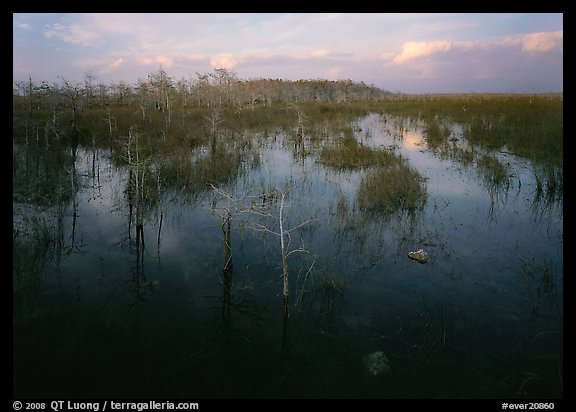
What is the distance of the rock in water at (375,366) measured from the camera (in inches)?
202

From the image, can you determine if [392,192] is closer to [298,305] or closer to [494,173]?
[494,173]

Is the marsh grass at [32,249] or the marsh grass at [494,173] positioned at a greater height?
the marsh grass at [494,173]

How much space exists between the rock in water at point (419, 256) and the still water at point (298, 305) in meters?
0.15

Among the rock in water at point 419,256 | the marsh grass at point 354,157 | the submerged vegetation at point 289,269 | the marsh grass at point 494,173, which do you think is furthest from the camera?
the marsh grass at point 354,157

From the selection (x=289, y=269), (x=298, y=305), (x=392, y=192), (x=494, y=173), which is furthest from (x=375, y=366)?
(x=494, y=173)

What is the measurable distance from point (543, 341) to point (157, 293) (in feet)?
20.5

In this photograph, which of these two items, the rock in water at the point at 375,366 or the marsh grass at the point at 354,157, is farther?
the marsh grass at the point at 354,157

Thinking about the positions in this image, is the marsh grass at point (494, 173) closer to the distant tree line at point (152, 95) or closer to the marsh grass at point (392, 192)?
the marsh grass at point (392, 192)

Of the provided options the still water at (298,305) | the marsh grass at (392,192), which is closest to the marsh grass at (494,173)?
the still water at (298,305)

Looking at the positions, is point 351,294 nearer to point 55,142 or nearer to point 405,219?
point 405,219

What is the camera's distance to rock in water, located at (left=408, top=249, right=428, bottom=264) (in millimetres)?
8086

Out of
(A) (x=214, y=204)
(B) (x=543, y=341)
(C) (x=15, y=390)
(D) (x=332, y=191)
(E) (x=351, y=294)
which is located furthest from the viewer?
(D) (x=332, y=191)
